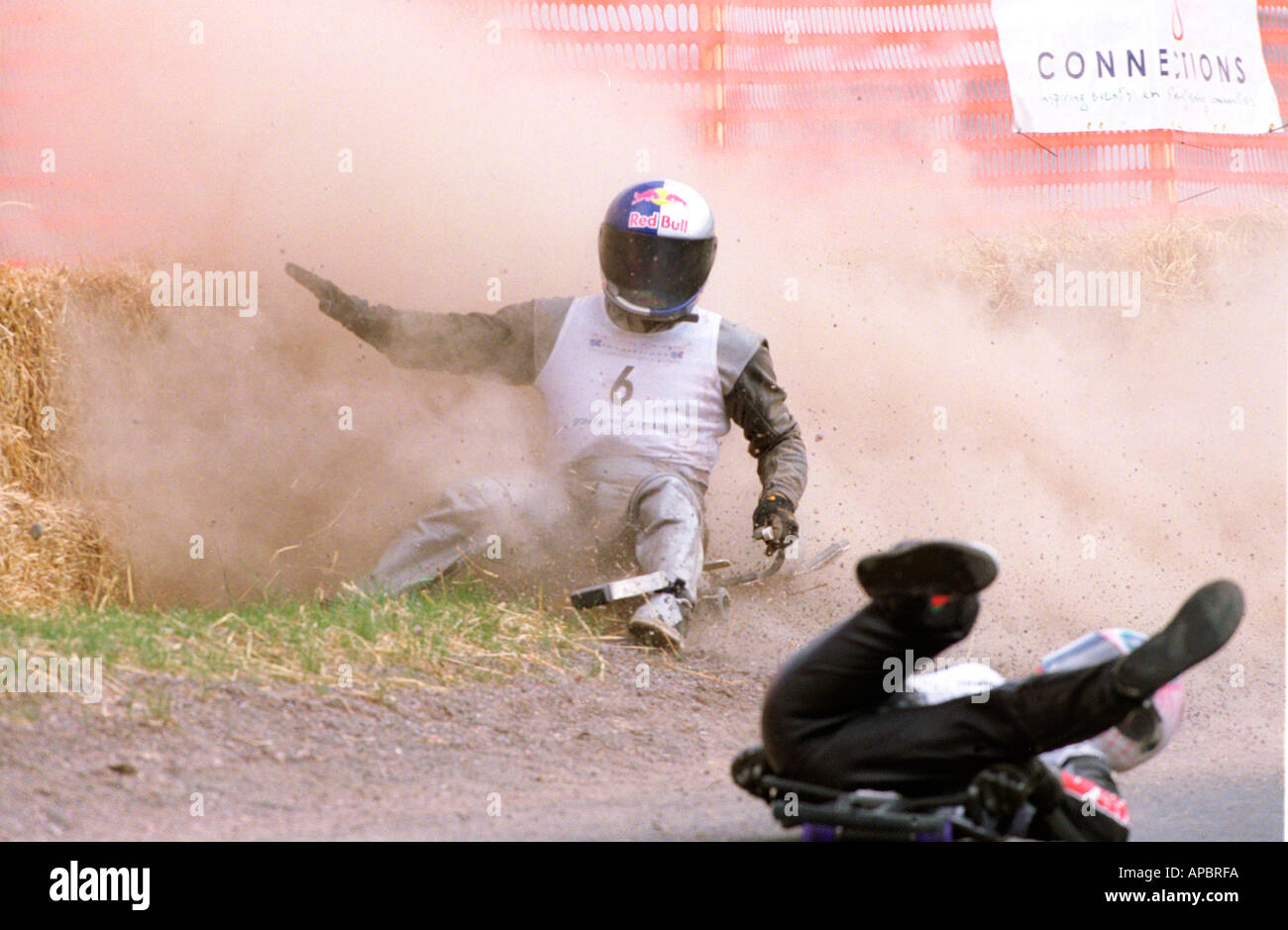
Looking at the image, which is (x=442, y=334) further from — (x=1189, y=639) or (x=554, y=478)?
(x=1189, y=639)

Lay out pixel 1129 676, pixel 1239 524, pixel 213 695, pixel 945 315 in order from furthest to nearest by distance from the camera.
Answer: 1. pixel 945 315
2. pixel 1239 524
3. pixel 213 695
4. pixel 1129 676

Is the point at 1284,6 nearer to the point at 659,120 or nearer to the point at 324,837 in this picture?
the point at 659,120

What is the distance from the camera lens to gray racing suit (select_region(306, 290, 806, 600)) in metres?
6.94

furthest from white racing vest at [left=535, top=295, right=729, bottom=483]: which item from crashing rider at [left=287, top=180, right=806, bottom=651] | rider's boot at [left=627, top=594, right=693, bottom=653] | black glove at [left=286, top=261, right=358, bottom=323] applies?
black glove at [left=286, top=261, right=358, bottom=323]

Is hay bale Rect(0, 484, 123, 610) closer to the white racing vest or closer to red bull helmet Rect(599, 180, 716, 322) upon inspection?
the white racing vest

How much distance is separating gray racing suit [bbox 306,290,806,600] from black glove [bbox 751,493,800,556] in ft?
0.23

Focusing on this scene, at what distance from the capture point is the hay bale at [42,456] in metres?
6.86

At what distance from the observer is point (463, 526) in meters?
7.07

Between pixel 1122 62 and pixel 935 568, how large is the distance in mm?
8860

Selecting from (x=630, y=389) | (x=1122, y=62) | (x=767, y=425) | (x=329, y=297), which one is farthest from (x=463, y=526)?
(x=1122, y=62)
